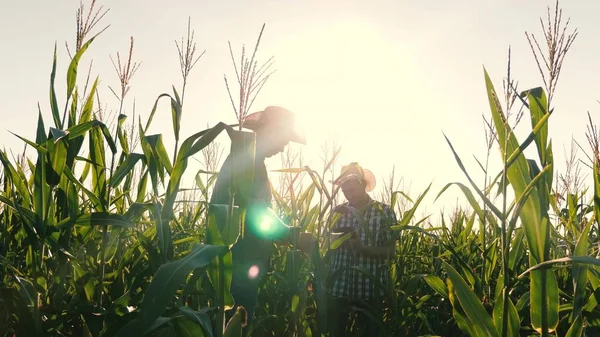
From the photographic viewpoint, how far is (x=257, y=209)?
190cm

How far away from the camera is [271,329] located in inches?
122

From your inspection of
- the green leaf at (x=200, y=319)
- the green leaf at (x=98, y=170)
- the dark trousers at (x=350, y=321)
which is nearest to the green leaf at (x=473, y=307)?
the green leaf at (x=200, y=319)

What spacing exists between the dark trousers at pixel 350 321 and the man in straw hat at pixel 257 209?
0.67m

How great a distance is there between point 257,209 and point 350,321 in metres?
2.16

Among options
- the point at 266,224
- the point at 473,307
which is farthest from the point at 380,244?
the point at 473,307

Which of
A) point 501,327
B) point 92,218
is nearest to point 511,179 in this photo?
point 501,327

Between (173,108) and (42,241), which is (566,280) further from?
(42,241)

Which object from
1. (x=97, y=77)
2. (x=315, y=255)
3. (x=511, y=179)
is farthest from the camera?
(x=97, y=77)

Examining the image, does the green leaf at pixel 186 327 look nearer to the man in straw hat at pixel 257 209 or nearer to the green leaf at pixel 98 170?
the man in straw hat at pixel 257 209

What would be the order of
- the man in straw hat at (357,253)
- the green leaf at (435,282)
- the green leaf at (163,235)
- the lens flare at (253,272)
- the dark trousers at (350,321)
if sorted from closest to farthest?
the green leaf at (163,235)
the lens flare at (253,272)
the green leaf at (435,282)
the dark trousers at (350,321)
the man in straw hat at (357,253)

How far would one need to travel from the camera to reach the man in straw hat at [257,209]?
1705 millimetres

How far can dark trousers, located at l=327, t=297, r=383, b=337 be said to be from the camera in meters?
2.87

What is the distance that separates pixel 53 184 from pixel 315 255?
3.47ft

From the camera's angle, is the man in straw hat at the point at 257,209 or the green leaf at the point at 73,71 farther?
the green leaf at the point at 73,71
